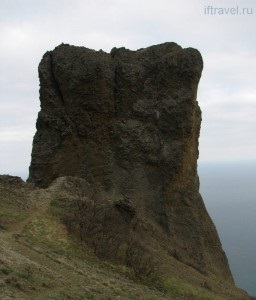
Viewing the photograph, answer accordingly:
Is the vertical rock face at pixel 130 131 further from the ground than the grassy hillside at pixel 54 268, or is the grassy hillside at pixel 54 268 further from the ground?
the vertical rock face at pixel 130 131

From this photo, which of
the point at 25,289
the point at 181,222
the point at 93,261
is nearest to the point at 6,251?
the point at 25,289

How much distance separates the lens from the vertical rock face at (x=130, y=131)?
188ft

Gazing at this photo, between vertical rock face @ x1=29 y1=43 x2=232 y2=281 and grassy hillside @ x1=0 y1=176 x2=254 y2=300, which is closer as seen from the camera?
grassy hillside @ x1=0 y1=176 x2=254 y2=300

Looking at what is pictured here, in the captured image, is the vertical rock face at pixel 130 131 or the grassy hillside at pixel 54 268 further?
the vertical rock face at pixel 130 131

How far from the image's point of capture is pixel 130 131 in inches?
2318

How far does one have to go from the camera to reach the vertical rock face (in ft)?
188

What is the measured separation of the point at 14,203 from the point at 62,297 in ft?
74.0

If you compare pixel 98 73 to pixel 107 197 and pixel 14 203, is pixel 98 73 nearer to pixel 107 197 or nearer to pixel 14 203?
pixel 107 197

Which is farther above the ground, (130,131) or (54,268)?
(130,131)

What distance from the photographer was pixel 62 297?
23922 millimetres

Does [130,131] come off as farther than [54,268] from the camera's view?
Yes

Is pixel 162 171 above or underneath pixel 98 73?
underneath

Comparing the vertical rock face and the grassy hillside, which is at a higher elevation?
the vertical rock face

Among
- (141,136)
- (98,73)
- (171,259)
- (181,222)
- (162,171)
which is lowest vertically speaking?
(171,259)
